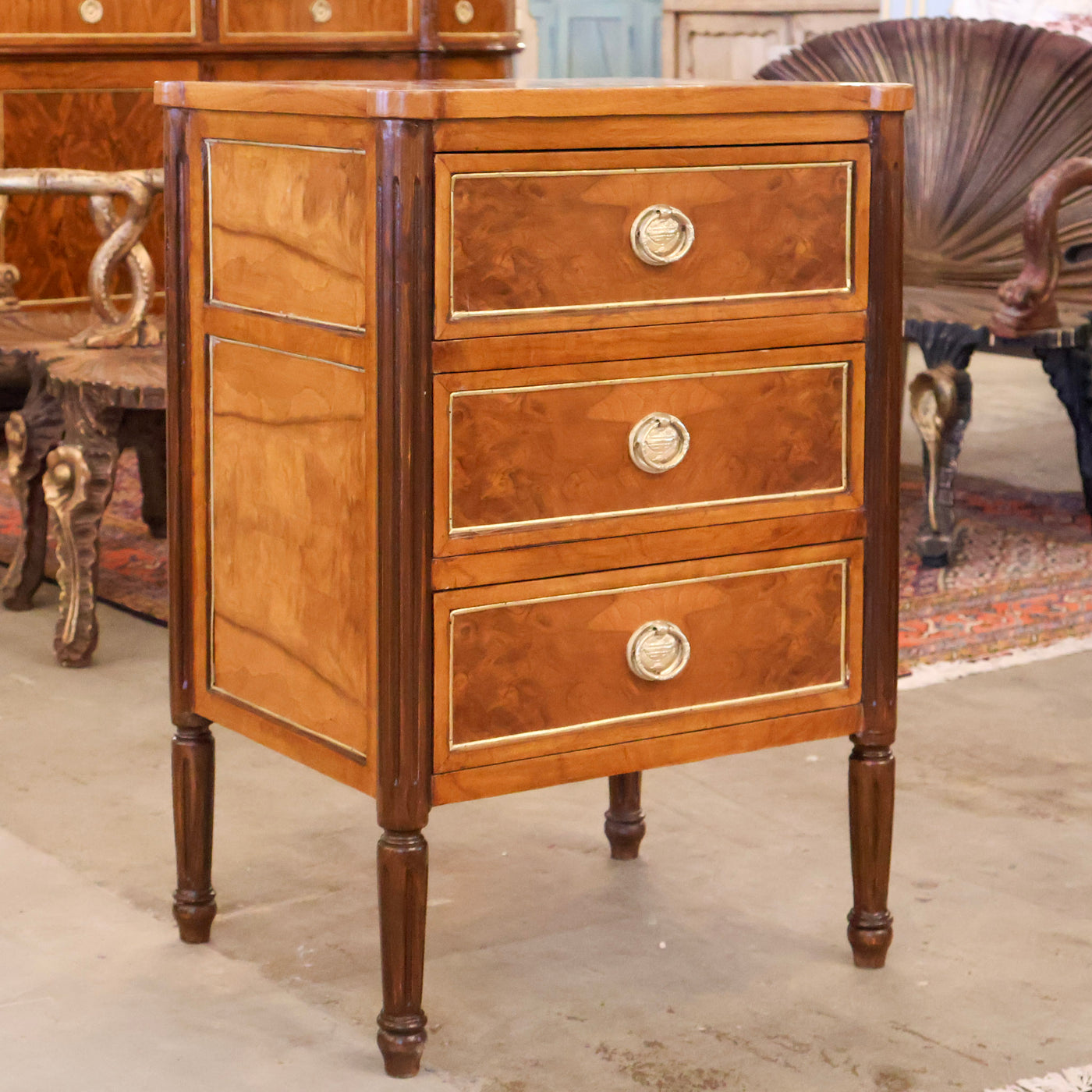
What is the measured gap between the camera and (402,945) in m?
1.87

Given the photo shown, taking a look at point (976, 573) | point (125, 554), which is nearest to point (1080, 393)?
point (976, 573)

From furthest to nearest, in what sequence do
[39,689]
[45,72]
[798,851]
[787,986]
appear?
1. [45,72]
2. [39,689]
3. [798,851]
4. [787,986]

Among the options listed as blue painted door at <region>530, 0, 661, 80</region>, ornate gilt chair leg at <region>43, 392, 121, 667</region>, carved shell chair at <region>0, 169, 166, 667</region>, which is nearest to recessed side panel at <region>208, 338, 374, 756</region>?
carved shell chair at <region>0, 169, 166, 667</region>

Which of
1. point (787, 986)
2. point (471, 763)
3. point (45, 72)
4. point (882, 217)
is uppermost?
point (45, 72)

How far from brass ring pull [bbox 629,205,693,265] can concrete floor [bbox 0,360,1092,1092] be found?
788mm

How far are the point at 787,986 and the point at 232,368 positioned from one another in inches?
35.0

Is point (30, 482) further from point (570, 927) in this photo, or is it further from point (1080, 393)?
point (1080, 393)

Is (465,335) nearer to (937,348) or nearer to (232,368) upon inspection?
(232,368)

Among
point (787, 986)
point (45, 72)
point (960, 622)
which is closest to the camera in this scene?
point (787, 986)

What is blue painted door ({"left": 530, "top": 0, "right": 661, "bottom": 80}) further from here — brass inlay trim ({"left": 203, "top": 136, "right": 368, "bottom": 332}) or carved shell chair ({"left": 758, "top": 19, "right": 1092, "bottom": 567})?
brass inlay trim ({"left": 203, "top": 136, "right": 368, "bottom": 332})

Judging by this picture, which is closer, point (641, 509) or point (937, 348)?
point (641, 509)

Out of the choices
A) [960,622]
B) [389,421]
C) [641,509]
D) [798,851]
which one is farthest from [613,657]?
[960,622]

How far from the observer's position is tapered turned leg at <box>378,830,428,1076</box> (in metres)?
1.85

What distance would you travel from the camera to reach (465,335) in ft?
5.80
